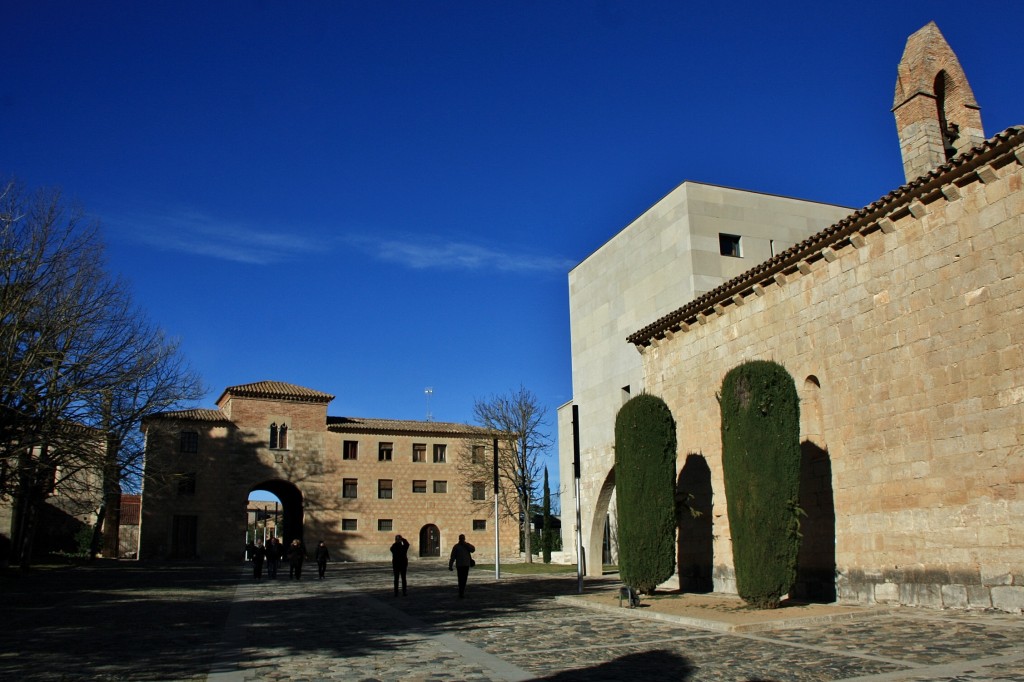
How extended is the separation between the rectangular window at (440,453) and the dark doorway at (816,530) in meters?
39.4

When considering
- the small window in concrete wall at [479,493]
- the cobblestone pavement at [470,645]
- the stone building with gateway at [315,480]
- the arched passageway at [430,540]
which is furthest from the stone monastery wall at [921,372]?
the arched passageway at [430,540]

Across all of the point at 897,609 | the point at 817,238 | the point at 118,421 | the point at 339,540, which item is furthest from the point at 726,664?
the point at 339,540

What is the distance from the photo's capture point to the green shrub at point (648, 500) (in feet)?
51.3

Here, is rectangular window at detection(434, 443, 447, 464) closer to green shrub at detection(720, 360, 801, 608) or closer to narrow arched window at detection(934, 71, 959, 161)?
green shrub at detection(720, 360, 801, 608)

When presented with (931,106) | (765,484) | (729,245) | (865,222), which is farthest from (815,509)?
(729,245)

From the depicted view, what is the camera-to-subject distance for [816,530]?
14.3 metres

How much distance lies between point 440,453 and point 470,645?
42714mm

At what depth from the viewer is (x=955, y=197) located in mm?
11555

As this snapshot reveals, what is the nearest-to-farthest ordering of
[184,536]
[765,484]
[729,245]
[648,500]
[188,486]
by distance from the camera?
[765,484]
[648,500]
[729,245]
[184,536]
[188,486]

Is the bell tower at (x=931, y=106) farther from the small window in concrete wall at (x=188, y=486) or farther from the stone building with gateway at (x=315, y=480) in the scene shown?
the small window in concrete wall at (x=188, y=486)

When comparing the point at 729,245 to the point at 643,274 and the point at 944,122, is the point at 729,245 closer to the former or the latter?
the point at 643,274

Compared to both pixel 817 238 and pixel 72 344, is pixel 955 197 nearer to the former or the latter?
pixel 817 238

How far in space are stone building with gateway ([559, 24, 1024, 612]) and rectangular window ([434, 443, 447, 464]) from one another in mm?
36277

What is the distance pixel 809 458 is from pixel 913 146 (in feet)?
22.9
